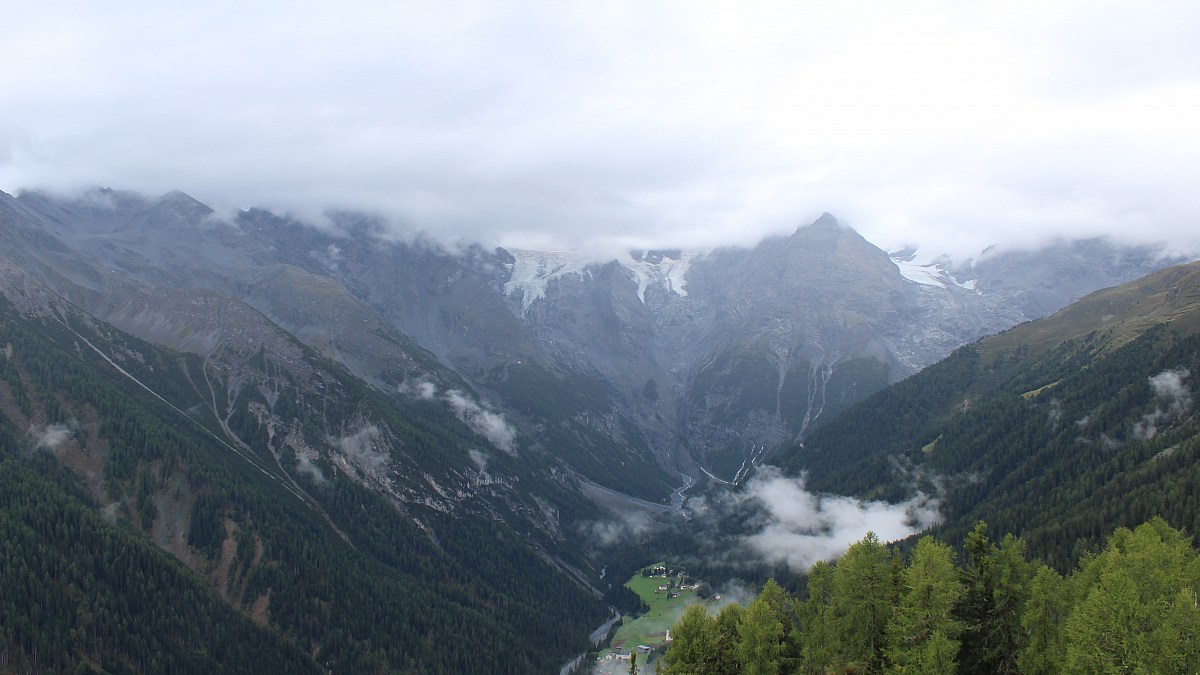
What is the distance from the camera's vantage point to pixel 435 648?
645 feet

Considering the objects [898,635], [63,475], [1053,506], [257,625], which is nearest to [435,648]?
[257,625]

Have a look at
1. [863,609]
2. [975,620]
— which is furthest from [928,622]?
[863,609]

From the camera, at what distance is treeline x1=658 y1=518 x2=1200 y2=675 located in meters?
48.6

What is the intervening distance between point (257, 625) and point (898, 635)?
170 m

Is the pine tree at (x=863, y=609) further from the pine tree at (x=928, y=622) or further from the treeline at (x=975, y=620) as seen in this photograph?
the pine tree at (x=928, y=622)

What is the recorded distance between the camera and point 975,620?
58.6 metres

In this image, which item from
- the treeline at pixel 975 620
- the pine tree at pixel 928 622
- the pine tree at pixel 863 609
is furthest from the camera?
the pine tree at pixel 863 609

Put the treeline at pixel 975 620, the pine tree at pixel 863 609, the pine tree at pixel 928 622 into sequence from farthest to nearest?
the pine tree at pixel 863 609, the pine tree at pixel 928 622, the treeline at pixel 975 620

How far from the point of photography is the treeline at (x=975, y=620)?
48562 mm

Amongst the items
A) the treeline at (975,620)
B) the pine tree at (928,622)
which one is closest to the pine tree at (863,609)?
the treeline at (975,620)

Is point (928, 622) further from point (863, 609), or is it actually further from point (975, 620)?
point (863, 609)

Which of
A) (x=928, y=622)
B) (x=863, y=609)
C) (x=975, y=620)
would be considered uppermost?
(x=928, y=622)

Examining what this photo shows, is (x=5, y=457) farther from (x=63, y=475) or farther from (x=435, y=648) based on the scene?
(x=435, y=648)

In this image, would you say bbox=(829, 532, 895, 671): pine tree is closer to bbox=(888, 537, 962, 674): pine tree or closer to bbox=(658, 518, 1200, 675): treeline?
bbox=(658, 518, 1200, 675): treeline
